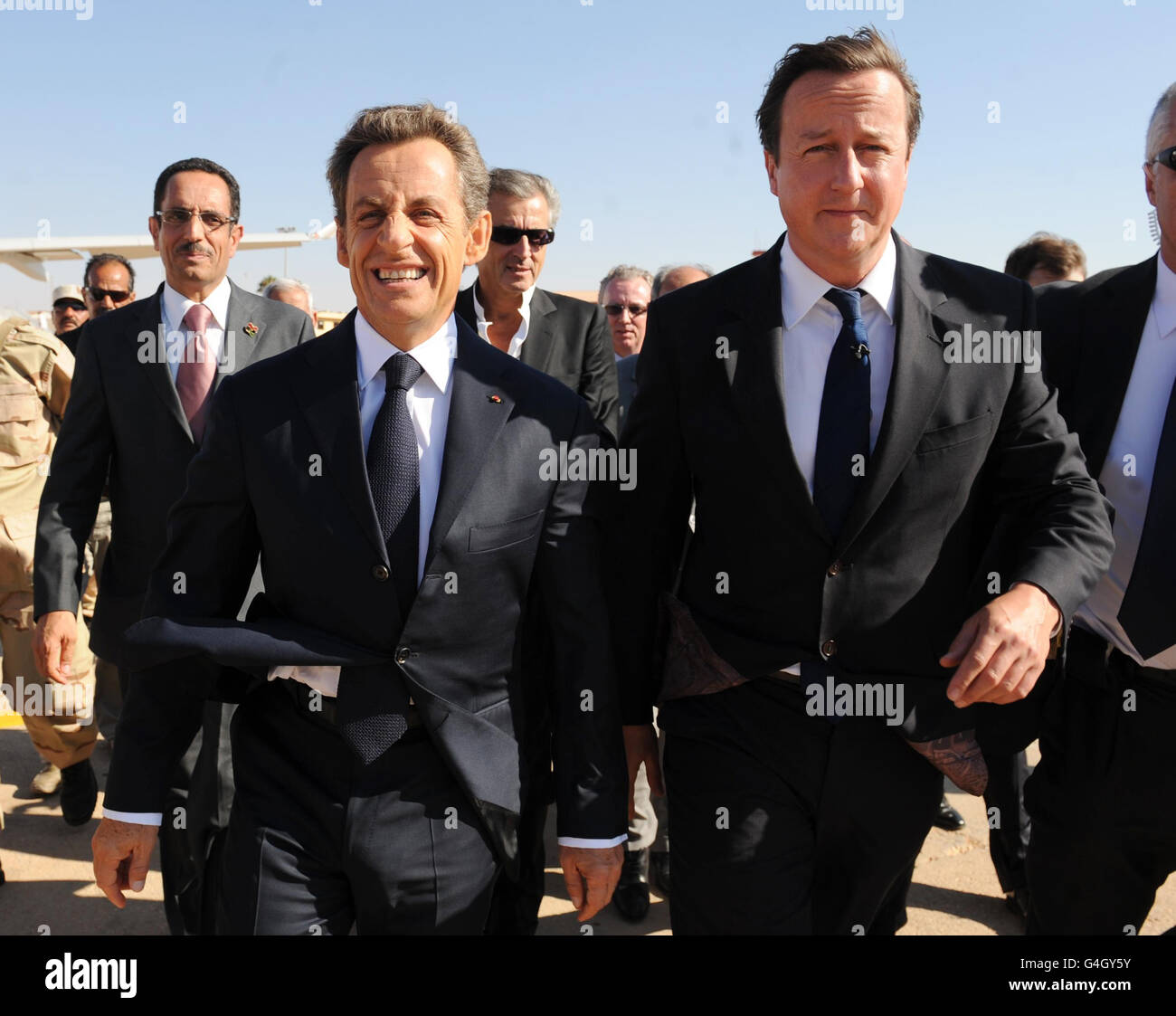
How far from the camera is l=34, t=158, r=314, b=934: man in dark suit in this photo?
12.3 feet

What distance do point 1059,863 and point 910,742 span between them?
0.76 metres

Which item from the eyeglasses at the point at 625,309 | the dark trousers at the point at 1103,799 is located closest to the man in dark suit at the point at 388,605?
the dark trousers at the point at 1103,799

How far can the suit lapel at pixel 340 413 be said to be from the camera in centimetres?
224

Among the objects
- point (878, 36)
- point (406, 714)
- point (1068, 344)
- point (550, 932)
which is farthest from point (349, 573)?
point (550, 932)

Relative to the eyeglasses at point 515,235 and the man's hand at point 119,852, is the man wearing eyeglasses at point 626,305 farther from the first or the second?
the man's hand at point 119,852

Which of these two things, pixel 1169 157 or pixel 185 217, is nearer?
pixel 1169 157

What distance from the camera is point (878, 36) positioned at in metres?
2.54

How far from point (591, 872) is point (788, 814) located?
48 cm

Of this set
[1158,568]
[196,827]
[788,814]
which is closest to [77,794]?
[196,827]

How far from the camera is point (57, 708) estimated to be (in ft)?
15.8

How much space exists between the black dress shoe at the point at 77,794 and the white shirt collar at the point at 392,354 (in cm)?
355

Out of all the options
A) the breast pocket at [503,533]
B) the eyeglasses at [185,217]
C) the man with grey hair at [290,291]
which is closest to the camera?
the breast pocket at [503,533]

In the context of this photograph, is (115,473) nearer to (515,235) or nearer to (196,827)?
(196,827)

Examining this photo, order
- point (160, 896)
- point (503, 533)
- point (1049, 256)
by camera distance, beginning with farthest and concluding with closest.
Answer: point (1049, 256), point (160, 896), point (503, 533)
